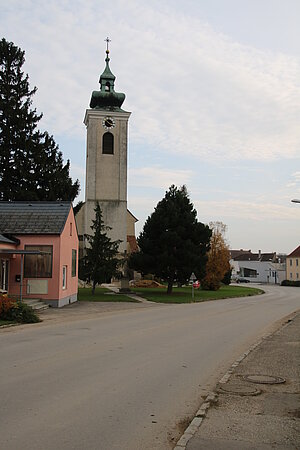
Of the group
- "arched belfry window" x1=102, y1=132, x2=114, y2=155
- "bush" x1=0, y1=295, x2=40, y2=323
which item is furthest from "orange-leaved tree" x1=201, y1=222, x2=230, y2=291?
"bush" x1=0, y1=295, x2=40, y2=323

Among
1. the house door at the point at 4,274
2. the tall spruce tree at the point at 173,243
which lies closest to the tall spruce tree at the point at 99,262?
the tall spruce tree at the point at 173,243

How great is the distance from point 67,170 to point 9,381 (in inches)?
1793

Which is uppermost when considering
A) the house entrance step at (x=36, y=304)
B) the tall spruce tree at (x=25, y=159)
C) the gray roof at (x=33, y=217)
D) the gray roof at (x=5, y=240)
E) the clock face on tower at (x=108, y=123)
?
the clock face on tower at (x=108, y=123)

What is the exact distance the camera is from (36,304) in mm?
26953

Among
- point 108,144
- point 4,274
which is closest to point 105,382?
point 4,274

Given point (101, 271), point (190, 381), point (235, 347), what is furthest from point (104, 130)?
point (190, 381)

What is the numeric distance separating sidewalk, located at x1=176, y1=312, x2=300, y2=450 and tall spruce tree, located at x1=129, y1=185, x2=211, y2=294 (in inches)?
1127

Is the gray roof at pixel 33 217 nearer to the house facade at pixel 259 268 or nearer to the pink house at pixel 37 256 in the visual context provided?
the pink house at pixel 37 256

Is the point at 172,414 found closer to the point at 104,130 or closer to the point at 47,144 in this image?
the point at 47,144

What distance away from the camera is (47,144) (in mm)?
52156

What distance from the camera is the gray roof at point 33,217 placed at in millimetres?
29547

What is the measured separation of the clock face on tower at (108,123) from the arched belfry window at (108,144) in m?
0.81

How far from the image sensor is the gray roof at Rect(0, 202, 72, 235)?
2955 cm

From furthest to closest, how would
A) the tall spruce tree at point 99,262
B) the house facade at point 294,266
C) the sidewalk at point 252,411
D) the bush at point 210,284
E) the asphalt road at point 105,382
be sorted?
the house facade at point 294,266 < the bush at point 210,284 < the tall spruce tree at point 99,262 < the asphalt road at point 105,382 < the sidewalk at point 252,411
